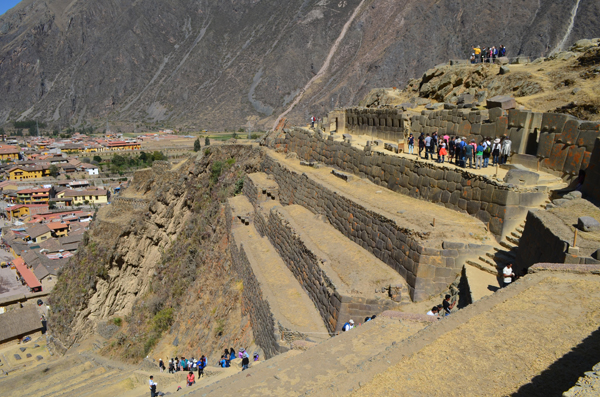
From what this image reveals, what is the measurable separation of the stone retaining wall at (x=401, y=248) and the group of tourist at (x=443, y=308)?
499 millimetres

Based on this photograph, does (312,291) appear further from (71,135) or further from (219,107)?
(71,135)

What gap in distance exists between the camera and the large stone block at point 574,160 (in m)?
10.2

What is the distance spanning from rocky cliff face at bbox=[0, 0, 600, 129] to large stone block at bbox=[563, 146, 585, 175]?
1366 inches

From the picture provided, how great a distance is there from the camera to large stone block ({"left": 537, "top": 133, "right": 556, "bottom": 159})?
37.0ft

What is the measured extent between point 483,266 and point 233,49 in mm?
106925

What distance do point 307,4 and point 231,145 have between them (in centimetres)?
7908

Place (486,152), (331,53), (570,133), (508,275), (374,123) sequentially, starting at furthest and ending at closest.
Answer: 1. (331,53)
2. (374,123)
3. (486,152)
4. (570,133)
5. (508,275)

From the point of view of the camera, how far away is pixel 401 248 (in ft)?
33.1

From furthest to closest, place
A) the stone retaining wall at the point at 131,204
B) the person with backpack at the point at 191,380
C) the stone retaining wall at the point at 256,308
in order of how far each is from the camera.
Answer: the stone retaining wall at the point at 131,204 < the person with backpack at the point at 191,380 < the stone retaining wall at the point at 256,308

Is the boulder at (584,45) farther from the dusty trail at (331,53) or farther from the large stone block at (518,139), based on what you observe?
the dusty trail at (331,53)

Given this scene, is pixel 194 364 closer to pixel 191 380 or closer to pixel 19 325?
pixel 191 380

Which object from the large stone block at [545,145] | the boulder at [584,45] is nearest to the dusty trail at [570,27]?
the boulder at [584,45]

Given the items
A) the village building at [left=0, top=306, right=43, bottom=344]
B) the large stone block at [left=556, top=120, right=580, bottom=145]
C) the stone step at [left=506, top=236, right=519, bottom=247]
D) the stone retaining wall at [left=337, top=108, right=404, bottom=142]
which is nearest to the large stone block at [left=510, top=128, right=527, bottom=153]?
the large stone block at [left=556, top=120, right=580, bottom=145]

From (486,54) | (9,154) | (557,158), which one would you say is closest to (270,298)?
(557,158)
